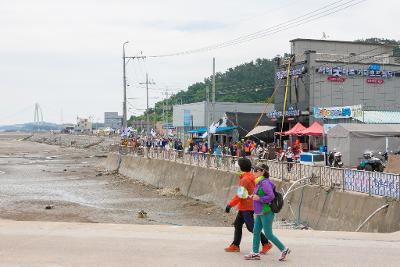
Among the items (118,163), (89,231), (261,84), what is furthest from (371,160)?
(261,84)

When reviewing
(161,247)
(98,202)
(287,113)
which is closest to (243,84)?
(287,113)

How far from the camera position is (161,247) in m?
Result: 11.0

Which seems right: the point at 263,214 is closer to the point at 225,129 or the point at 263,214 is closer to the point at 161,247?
the point at 161,247

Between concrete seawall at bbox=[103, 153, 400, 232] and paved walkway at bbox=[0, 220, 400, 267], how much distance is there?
3.17m

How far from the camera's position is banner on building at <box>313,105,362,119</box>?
3638cm

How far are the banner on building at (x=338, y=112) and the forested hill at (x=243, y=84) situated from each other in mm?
79387

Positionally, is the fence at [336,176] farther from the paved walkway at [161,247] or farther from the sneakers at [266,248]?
the sneakers at [266,248]

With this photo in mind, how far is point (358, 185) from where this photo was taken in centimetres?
1775

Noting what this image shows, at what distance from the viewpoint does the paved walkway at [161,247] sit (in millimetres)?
9859

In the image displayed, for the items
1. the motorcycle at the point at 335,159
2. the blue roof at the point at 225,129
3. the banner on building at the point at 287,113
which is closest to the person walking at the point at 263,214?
the motorcycle at the point at 335,159

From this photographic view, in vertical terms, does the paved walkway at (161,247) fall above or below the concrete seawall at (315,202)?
above

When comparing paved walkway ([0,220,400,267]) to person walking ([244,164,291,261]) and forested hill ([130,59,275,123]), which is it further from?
forested hill ([130,59,275,123])

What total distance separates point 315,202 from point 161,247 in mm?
10041

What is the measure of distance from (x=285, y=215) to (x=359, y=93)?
80.4ft
